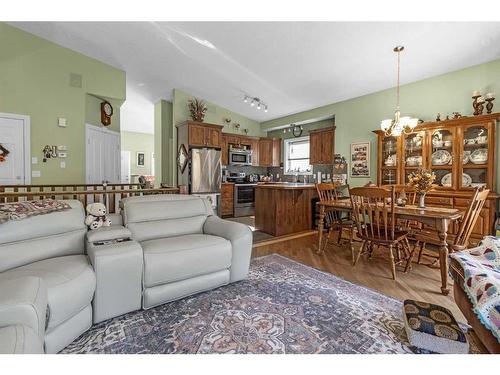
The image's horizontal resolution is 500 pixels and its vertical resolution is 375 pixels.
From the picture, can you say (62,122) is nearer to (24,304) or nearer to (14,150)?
(14,150)

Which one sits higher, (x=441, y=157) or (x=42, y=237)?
(x=441, y=157)

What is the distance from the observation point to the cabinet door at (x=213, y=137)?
5762 mm

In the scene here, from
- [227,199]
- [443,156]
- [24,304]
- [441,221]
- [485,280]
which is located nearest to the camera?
[24,304]

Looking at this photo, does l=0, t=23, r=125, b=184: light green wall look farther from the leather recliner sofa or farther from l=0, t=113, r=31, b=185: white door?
the leather recliner sofa

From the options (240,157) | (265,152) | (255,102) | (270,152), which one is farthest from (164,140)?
(270,152)

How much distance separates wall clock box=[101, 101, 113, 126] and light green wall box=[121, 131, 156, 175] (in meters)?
4.77

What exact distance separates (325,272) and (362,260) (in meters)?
0.74

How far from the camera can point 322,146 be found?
5738 millimetres

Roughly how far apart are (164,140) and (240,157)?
207 centimetres

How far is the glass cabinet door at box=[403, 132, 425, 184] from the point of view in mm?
3986

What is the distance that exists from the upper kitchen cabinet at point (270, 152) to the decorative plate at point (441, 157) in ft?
12.8

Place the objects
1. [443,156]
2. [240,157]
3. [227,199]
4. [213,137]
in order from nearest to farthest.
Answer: [443,156], [213,137], [227,199], [240,157]
